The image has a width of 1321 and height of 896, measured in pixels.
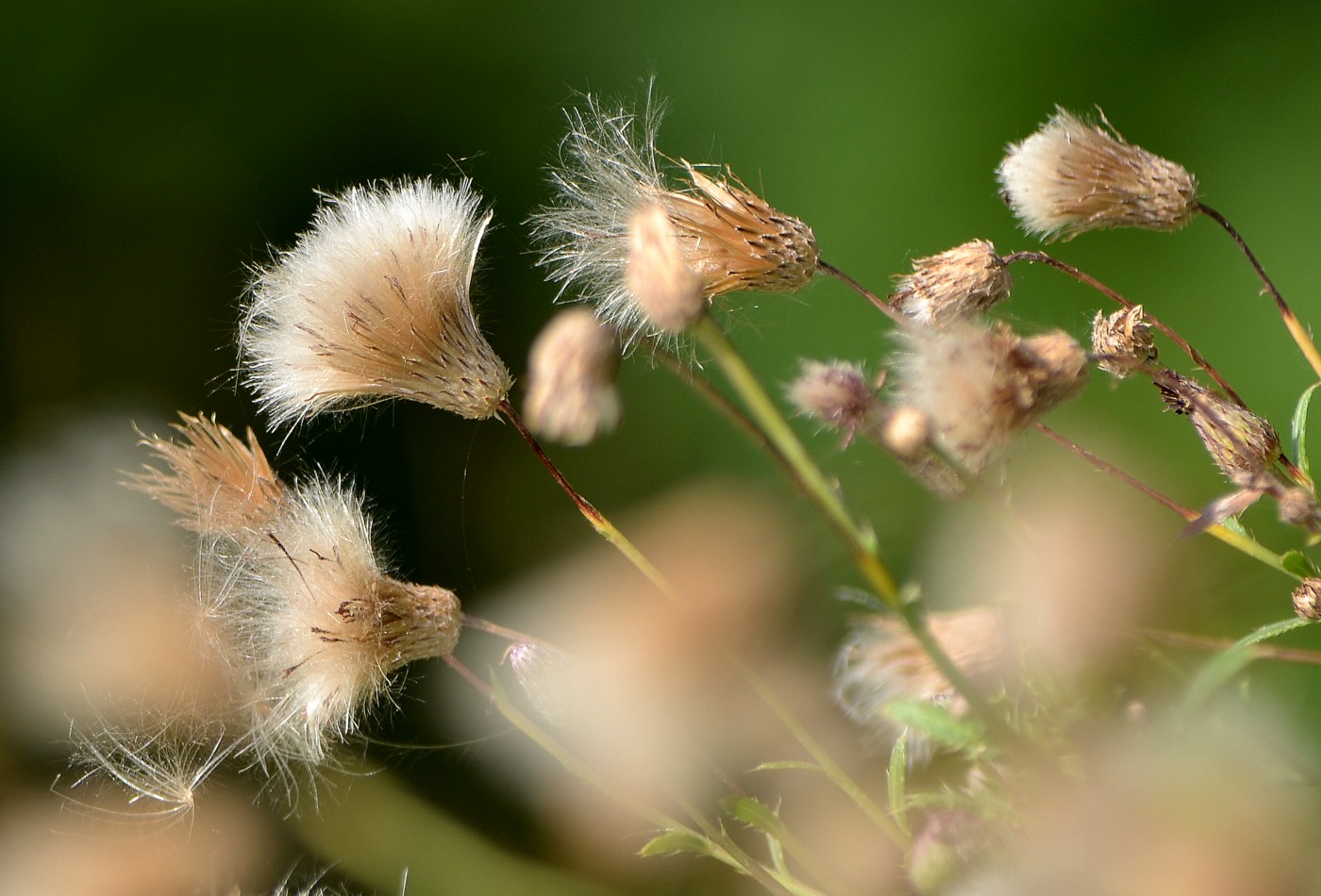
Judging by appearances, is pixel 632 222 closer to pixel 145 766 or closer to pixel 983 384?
pixel 983 384

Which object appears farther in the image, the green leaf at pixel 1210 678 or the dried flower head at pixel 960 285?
the dried flower head at pixel 960 285

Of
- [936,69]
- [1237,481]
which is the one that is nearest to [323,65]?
[936,69]

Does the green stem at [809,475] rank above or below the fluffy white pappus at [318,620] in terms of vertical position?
above

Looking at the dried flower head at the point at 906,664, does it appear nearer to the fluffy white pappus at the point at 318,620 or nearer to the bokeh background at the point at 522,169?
the fluffy white pappus at the point at 318,620

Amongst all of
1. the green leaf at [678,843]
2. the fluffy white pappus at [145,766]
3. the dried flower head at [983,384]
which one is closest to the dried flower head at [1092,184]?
the dried flower head at [983,384]

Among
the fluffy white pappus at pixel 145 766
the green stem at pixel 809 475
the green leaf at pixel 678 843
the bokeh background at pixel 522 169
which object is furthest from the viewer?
the bokeh background at pixel 522 169

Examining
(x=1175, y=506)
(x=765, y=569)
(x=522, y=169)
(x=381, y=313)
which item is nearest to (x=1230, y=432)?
(x=1175, y=506)

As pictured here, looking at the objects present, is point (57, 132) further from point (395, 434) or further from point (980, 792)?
point (980, 792)

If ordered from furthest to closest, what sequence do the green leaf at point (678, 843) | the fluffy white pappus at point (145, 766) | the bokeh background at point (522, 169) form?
1. the bokeh background at point (522, 169)
2. the fluffy white pappus at point (145, 766)
3. the green leaf at point (678, 843)
